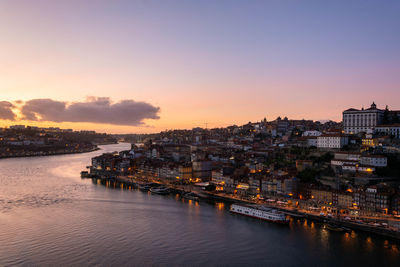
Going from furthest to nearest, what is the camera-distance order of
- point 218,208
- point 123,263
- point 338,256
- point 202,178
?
point 202,178, point 218,208, point 338,256, point 123,263

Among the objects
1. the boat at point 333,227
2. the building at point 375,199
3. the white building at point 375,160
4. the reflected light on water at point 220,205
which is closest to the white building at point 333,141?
the white building at point 375,160

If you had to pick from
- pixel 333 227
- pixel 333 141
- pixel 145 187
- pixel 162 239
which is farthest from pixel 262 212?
pixel 333 141

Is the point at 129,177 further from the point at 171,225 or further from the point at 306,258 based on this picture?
the point at 306,258

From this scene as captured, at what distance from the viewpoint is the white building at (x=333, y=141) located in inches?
1013

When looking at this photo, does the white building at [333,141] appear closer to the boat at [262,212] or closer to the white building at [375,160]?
the white building at [375,160]

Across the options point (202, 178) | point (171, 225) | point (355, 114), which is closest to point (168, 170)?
point (202, 178)

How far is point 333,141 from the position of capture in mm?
26109

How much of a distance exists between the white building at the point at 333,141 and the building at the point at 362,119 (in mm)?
3871

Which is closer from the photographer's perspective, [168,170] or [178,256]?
[178,256]

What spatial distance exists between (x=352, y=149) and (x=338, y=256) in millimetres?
14395

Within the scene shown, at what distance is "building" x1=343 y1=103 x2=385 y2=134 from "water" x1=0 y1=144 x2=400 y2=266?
16789mm

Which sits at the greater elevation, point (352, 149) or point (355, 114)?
point (355, 114)

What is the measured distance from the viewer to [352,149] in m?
24.7

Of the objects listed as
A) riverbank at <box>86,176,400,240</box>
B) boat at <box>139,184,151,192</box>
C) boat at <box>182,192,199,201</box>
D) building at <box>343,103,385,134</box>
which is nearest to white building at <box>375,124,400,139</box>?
building at <box>343,103,385,134</box>
